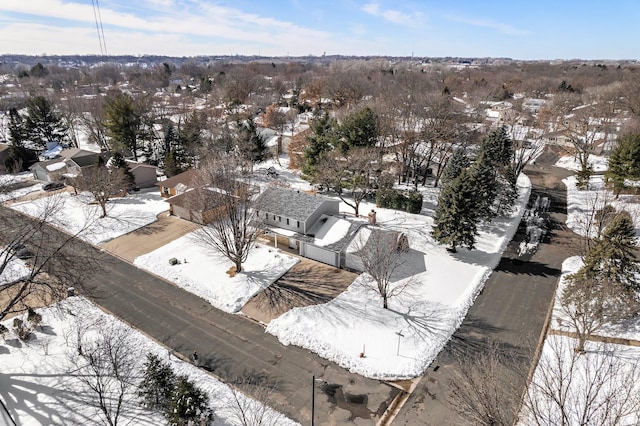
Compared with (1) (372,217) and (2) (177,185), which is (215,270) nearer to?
(1) (372,217)

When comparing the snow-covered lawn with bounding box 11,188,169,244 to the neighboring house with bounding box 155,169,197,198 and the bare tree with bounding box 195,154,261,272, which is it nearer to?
the neighboring house with bounding box 155,169,197,198

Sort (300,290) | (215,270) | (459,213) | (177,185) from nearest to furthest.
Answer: (300,290) < (215,270) < (459,213) < (177,185)

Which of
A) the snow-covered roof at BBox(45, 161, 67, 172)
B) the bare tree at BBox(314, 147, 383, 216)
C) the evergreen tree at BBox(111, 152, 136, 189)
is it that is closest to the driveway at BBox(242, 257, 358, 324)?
the bare tree at BBox(314, 147, 383, 216)

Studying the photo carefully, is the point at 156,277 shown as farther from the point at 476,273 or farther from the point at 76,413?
the point at 476,273

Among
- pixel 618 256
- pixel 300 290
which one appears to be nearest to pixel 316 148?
pixel 300 290

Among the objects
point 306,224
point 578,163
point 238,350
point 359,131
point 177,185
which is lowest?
point 238,350

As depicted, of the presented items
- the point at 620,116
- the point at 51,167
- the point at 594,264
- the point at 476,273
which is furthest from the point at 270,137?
the point at 620,116

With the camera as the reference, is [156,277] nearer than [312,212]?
Yes

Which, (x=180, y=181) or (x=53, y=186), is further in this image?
(x=53, y=186)
